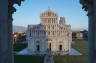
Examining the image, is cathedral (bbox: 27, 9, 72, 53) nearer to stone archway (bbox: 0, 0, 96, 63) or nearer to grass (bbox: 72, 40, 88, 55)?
grass (bbox: 72, 40, 88, 55)

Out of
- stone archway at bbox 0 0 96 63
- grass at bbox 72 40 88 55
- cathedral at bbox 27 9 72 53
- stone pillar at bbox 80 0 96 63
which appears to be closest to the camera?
stone archway at bbox 0 0 96 63

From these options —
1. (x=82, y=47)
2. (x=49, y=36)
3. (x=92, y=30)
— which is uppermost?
(x=92, y=30)

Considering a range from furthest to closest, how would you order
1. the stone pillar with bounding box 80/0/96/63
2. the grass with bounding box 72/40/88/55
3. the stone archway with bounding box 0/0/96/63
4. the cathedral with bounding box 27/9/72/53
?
the cathedral with bounding box 27/9/72/53, the grass with bounding box 72/40/88/55, the stone pillar with bounding box 80/0/96/63, the stone archway with bounding box 0/0/96/63

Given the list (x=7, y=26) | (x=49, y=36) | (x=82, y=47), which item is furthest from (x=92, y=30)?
(x=82, y=47)

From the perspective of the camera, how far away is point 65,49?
4262 centimetres

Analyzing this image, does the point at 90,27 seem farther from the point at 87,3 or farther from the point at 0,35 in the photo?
the point at 0,35

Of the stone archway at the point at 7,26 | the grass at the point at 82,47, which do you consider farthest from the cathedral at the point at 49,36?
the stone archway at the point at 7,26

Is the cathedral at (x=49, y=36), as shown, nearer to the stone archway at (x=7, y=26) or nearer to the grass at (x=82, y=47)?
the grass at (x=82, y=47)

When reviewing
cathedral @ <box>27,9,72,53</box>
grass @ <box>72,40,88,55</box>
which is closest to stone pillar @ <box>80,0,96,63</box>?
grass @ <box>72,40,88,55</box>

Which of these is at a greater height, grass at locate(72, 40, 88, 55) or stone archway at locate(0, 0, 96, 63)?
stone archway at locate(0, 0, 96, 63)

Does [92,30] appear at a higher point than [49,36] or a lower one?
higher

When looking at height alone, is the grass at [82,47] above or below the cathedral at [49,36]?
below

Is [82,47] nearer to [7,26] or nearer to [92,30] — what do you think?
[92,30]

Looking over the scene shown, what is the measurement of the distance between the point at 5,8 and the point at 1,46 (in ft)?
2.02
